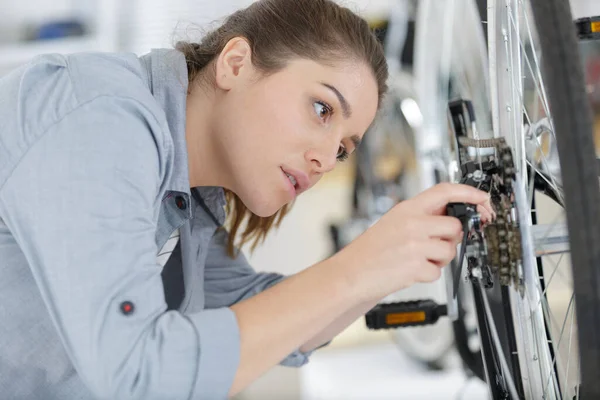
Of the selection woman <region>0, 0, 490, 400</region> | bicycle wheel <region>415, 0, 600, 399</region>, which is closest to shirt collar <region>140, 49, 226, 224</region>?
woman <region>0, 0, 490, 400</region>

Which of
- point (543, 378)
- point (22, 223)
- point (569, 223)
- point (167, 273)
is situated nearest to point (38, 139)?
point (22, 223)

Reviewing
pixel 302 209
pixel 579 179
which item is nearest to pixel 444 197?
pixel 579 179

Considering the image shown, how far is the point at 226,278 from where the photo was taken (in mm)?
1143

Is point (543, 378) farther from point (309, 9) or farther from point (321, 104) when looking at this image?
point (309, 9)

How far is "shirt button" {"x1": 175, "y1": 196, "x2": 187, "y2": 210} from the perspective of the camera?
87cm

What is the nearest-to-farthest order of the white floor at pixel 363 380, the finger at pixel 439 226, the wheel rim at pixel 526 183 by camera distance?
the finger at pixel 439 226 → the wheel rim at pixel 526 183 → the white floor at pixel 363 380

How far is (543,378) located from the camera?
2.78ft

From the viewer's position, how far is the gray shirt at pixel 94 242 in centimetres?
64

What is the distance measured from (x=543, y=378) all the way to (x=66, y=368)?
21.0 inches

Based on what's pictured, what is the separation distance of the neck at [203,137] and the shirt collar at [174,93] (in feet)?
0.13

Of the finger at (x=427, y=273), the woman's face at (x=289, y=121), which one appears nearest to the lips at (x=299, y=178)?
the woman's face at (x=289, y=121)

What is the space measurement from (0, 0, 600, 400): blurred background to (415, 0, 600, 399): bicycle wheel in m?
0.69

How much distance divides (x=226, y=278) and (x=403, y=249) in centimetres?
51

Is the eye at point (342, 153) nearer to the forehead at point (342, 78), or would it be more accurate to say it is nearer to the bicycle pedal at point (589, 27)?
the forehead at point (342, 78)
